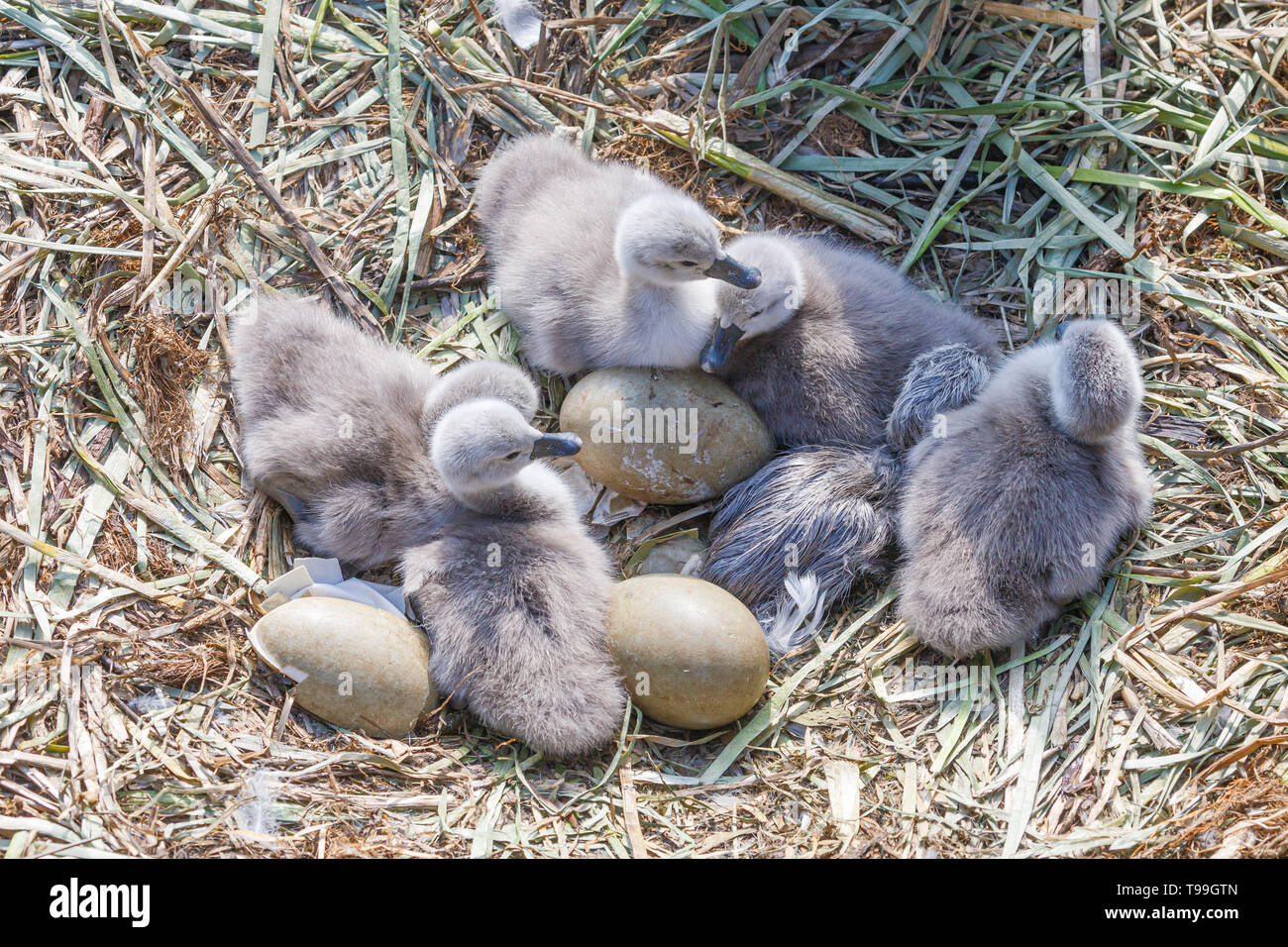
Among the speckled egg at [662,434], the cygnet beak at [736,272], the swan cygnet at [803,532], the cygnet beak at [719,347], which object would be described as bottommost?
→ the swan cygnet at [803,532]

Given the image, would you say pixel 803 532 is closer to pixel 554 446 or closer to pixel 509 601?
pixel 554 446

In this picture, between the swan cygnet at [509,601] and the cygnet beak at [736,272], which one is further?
the cygnet beak at [736,272]

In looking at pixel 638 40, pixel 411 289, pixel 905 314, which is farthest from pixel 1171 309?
pixel 411 289

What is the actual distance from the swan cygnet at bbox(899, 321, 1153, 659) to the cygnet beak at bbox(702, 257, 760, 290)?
0.85 m

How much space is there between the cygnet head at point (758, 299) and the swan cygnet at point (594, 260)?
0.31 ft

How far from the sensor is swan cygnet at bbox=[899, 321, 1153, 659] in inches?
124

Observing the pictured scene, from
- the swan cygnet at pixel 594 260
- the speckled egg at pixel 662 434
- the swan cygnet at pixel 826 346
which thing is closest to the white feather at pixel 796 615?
the speckled egg at pixel 662 434

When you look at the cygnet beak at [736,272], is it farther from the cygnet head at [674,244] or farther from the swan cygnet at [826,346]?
the swan cygnet at [826,346]

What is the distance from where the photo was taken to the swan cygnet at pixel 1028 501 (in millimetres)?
3139

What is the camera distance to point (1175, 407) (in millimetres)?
3521

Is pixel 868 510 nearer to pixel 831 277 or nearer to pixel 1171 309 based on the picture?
pixel 831 277

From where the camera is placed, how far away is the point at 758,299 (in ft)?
11.5

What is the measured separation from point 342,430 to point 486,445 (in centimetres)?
57

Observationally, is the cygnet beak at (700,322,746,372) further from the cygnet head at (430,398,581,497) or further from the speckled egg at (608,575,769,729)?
the speckled egg at (608,575,769,729)
